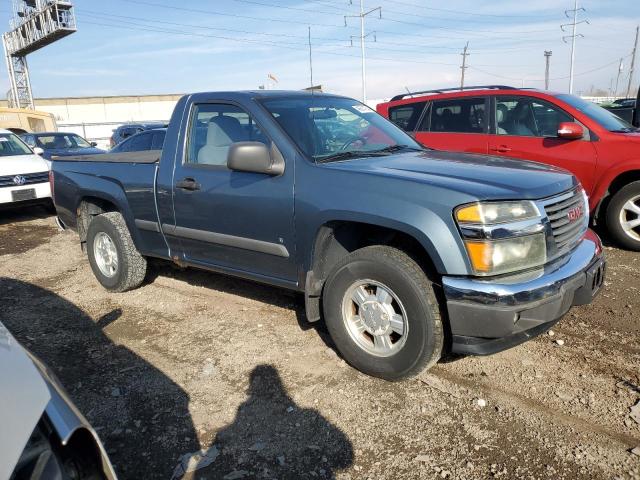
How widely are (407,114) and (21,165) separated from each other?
6.71 m

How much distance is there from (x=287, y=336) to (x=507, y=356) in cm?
160

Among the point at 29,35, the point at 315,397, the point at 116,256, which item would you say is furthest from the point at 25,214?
the point at 29,35

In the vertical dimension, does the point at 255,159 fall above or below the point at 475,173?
above

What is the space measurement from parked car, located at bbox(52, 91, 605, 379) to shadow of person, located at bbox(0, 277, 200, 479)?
93cm

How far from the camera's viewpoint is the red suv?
563 cm

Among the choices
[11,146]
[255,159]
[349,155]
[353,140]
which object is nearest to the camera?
[255,159]

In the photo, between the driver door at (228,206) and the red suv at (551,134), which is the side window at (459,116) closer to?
the red suv at (551,134)

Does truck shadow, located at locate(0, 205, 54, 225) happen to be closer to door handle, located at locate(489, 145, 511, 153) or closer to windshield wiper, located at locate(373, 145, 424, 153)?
windshield wiper, located at locate(373, 145, 424, 153)

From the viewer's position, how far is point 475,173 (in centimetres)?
307

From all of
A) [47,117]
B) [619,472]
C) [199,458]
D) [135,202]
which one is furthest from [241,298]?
[47,117]

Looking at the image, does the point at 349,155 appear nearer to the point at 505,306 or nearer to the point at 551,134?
the point at 505,306

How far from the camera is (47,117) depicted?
2056 centimetres

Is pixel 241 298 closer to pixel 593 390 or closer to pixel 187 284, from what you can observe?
pixel 187 284

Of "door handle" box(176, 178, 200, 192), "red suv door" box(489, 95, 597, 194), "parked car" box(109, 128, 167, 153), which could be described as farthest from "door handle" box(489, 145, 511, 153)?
"parked car" box(109, 128, 167, 153)
